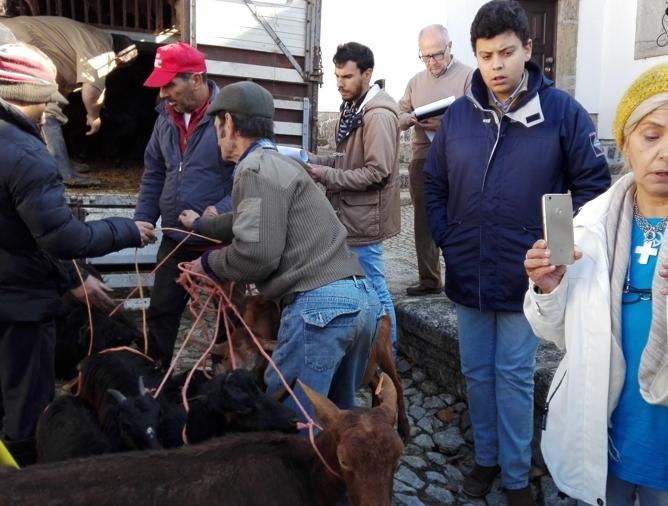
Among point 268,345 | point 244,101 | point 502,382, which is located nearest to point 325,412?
point 268,345

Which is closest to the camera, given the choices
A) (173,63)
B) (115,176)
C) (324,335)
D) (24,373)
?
(324,335)

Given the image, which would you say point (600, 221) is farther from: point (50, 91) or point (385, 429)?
point (50, 91)

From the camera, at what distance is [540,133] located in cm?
335

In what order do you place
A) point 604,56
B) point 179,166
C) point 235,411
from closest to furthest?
point 235,411 < point 179,166 < point 604,56

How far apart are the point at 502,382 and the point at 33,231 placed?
97.3 inches

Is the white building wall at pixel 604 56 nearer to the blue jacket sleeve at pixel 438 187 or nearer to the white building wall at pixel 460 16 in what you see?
the white building wall at pixel 460 16

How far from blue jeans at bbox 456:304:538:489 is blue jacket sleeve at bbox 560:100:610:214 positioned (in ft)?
2.35

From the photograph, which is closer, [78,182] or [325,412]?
[325,412]

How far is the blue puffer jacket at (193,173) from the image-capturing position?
173 inches

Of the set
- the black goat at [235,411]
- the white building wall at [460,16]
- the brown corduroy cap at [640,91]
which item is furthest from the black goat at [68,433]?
the white building wall at [460,16]

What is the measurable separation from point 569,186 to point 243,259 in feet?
5.60

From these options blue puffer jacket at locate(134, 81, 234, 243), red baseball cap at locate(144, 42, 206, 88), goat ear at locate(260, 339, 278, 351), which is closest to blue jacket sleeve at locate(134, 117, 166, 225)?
blue puffer jacket at locate(134, 81, 234, 243)

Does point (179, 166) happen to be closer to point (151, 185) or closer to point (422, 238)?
point (151, 185)

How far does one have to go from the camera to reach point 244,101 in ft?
10.8
